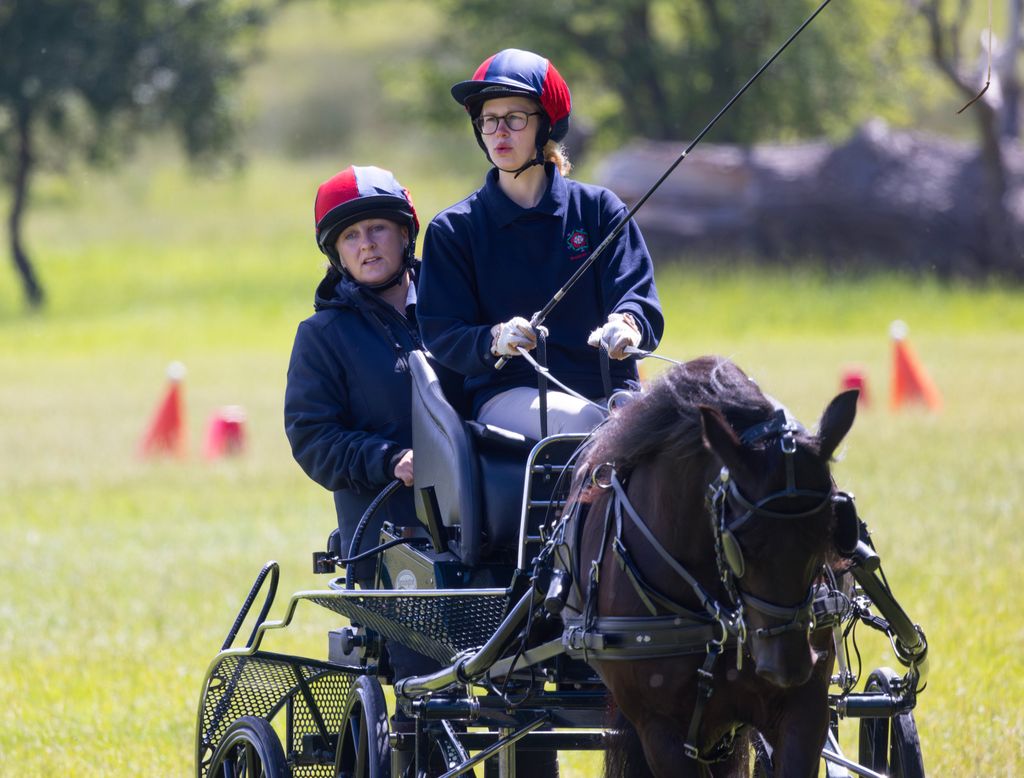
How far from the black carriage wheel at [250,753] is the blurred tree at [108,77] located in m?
29.3

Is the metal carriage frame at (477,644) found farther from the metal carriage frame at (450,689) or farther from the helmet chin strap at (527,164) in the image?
the helmet chin strap at (527,164)

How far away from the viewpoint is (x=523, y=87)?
4.95m

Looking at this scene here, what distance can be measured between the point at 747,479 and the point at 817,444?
0.16 metres

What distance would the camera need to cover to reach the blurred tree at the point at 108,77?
34531mm

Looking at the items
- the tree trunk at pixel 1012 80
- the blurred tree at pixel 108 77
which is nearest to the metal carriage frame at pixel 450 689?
the tree trunk at pixel 1012 80

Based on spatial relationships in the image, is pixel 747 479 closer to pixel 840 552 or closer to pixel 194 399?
pixel 840 552

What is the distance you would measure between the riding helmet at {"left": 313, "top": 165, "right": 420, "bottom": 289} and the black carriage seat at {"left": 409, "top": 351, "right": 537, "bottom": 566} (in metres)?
1.00

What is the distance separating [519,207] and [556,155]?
0.22 metres

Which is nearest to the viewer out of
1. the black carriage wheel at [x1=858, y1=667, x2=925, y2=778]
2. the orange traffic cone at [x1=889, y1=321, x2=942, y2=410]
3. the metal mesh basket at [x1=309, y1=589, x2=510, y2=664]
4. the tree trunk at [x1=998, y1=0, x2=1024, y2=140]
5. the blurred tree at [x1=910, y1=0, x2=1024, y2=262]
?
the metal mesh basket at [x1=309, y1=589, x2=510, y2=664]

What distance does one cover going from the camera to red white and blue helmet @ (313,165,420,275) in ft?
18.7

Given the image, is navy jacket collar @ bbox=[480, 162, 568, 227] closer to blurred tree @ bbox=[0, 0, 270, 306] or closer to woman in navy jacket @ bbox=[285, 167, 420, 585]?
woman in navy jacket @ bbox=[285, 167, 420, 585]

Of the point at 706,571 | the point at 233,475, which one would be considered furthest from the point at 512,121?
the point at 233,475

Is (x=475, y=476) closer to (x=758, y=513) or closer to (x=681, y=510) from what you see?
(x=681, y=510)

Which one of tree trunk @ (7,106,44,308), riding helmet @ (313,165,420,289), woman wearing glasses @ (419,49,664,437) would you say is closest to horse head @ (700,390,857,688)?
woman wearing glasses @ (419,49,664,437)
